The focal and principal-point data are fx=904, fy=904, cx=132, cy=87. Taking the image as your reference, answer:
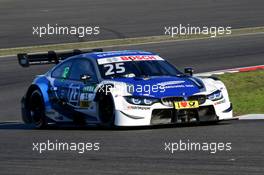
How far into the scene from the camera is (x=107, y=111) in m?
13.0

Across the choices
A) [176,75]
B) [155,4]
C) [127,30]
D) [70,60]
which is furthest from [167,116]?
[155,4]

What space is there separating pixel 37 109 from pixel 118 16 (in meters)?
19.6

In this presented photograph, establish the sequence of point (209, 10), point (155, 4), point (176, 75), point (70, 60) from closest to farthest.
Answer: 1. point (176, 75)
2. point (70, 60)
3. point (209, 10)
4. point (155, 4)

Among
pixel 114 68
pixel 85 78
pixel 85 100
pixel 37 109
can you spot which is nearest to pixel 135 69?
pixel 114 68

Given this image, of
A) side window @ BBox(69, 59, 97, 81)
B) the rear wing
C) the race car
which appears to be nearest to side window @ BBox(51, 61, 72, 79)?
the race car

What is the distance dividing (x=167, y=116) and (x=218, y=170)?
4070 mm

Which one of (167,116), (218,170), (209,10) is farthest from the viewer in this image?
(209,10)

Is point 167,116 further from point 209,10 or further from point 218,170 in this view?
point 209,10

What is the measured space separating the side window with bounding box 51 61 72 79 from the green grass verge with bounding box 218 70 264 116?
9.29ft

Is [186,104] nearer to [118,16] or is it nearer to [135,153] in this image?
[135,153]

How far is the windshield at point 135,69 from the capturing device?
13.6 metres

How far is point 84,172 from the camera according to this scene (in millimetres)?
8914

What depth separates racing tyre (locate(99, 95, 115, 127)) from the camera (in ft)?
41.9

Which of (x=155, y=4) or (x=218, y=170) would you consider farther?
(x=155, y=4)
